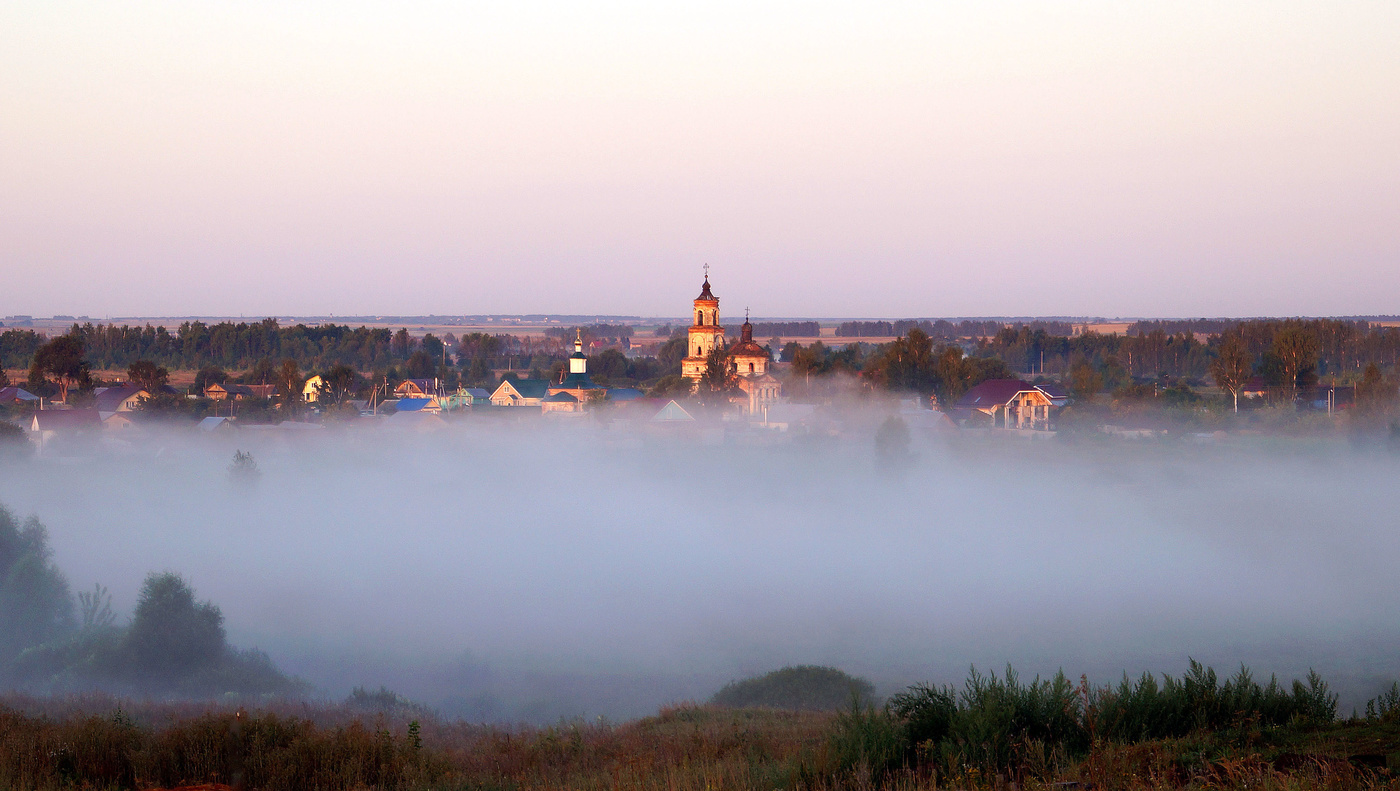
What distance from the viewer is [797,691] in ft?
74.2

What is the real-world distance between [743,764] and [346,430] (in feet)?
298

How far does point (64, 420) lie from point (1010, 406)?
77248mm

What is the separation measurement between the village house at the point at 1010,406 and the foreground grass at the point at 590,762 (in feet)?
264

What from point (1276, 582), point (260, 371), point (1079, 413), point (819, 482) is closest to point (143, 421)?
point (260, 371)

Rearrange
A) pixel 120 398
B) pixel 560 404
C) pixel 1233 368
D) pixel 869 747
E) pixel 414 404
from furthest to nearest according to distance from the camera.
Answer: pixel 414 404 < pixel 560 404 < pixel 120 398 < pixel 1233 368 < pixel 869 747

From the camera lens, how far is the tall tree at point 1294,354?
280 ft

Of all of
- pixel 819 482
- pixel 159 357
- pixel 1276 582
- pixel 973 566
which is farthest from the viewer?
pixel 159 357

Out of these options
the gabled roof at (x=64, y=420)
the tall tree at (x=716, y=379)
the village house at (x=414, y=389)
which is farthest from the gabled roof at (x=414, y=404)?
the tall tree at (x=716, y=379)

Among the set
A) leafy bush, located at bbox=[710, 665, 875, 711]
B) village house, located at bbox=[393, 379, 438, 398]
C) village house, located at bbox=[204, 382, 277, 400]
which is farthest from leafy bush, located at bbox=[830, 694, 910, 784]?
village house, located at bbox=[393, 379, 438, 398]

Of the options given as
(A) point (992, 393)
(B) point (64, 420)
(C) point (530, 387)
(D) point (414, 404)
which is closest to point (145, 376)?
(B) point (64, 420)

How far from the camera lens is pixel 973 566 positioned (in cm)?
6006

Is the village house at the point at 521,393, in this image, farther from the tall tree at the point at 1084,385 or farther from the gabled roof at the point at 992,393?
the tall tree at the point at 1084,385

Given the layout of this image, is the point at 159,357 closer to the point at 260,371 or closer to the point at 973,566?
the point at 260,371

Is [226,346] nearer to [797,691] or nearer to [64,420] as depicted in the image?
[64,420]
